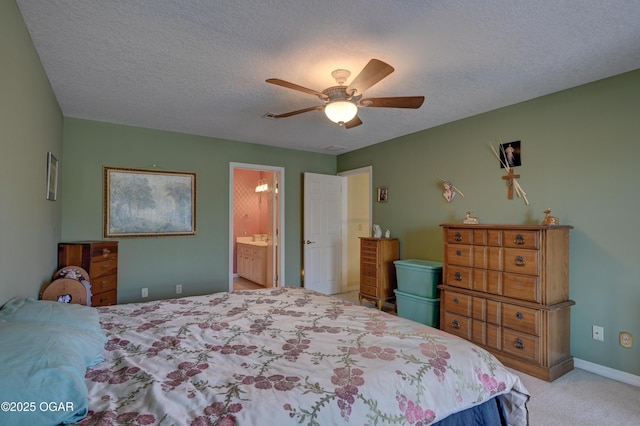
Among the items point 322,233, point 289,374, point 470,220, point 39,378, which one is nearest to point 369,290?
point 322,233

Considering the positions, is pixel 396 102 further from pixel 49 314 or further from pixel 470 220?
pixel 49 314

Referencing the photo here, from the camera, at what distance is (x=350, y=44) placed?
2.24 m

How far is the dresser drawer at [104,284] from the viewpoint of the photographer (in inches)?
133

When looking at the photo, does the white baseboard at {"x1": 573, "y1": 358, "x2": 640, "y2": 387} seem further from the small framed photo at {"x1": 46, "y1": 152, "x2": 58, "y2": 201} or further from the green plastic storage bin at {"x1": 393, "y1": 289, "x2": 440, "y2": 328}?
the small framed photo at {"x1": 46, "y1": 152, "x2": 58, "y2": 201}

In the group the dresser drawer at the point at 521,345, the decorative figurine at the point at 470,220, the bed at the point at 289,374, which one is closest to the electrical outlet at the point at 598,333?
the dresser drawer at the point at 521,345

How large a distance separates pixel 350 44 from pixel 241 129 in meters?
2.45

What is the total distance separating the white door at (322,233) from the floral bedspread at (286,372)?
3.30 m

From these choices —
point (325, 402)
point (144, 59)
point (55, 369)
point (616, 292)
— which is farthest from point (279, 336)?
point (616, 292)

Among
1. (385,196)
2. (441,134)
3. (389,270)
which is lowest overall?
(389,270)

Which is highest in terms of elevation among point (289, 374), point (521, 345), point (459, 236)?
point (459, 236)

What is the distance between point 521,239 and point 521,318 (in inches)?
26.8

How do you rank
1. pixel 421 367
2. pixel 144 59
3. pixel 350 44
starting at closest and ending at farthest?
pixel 421 367 < pixel 350 44 < pixel 144 59

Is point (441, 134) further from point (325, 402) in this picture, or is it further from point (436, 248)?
point (325, 402)

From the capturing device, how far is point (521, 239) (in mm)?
2912
